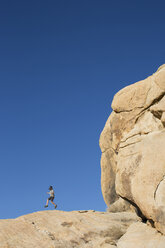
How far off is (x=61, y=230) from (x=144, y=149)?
25.8 ft

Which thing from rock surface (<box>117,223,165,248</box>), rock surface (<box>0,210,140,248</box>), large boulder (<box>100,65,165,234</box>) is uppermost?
large boulder (<box>100,65,165,234</box>)

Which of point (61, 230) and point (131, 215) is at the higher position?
point (61, 230)

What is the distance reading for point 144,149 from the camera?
2136 centimetres

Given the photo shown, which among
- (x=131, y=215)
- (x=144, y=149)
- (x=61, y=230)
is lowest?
(x=131, y=215)

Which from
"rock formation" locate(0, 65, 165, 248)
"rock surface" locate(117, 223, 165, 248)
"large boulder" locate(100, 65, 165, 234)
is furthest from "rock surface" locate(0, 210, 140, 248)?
"large boulder" locate(100, 65, 165, 234)

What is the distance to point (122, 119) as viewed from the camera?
30.0 meters

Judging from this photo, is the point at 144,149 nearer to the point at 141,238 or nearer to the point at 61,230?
the point at 141,238

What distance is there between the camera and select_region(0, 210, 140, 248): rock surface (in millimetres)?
20250

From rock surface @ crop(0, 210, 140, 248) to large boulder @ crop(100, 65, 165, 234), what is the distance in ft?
8.41

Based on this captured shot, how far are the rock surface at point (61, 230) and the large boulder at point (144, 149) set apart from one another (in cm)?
256

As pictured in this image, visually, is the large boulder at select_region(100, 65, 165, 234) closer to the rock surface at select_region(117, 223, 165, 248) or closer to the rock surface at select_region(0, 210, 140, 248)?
the rock surface at select_region(117, 223, 165, 248)

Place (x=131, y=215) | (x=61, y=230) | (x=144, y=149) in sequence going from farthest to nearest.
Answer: (x=131, y=215)
(x=61, y=230)
(x=144, y=149)

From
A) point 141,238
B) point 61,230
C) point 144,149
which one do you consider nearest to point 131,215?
point 141,238

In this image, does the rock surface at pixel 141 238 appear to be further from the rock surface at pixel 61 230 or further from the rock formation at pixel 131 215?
the rock surface at pixel 61 230
